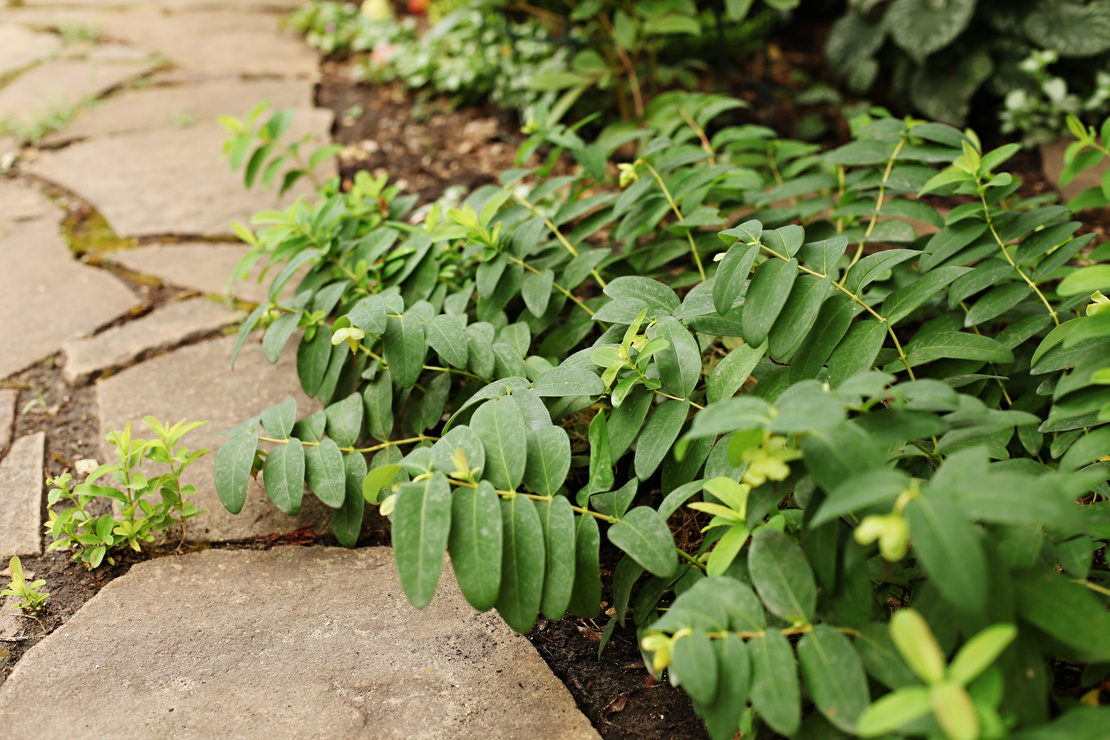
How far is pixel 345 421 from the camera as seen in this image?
4.75 feet

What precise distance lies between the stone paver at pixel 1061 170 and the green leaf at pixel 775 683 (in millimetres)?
2229

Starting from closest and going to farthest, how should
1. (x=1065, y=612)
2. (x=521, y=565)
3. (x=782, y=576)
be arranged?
1. (x=1065, y=612)
2. (x=782, y=576)
3. (x=521, y=565)

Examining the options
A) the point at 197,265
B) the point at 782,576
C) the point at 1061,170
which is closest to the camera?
the point at 782,576

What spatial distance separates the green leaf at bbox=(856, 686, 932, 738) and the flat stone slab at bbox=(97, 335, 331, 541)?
116 cm

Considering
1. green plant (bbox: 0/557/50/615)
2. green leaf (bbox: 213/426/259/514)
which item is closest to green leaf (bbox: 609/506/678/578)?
green leaf (bbox: 213/426/259/514)

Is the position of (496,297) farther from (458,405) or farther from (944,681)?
(944,681)

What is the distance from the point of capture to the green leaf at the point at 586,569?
114cm

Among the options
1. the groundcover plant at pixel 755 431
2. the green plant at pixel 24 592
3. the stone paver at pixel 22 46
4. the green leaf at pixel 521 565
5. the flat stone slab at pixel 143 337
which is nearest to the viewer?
the groundcover plant at pixel 755 431

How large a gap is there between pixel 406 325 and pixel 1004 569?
3.42 feet

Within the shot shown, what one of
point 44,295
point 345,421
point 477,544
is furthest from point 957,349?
point 44,295

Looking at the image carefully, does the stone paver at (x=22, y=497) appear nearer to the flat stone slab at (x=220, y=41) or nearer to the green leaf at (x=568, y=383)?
the green leaf at (x=568, y=383)

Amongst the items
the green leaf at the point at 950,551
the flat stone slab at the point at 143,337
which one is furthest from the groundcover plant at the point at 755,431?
the flat stone slab at the point at 143,337

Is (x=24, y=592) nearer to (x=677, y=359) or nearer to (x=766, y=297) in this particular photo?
(x=677, y=359)

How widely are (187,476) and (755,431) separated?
1.30 m
